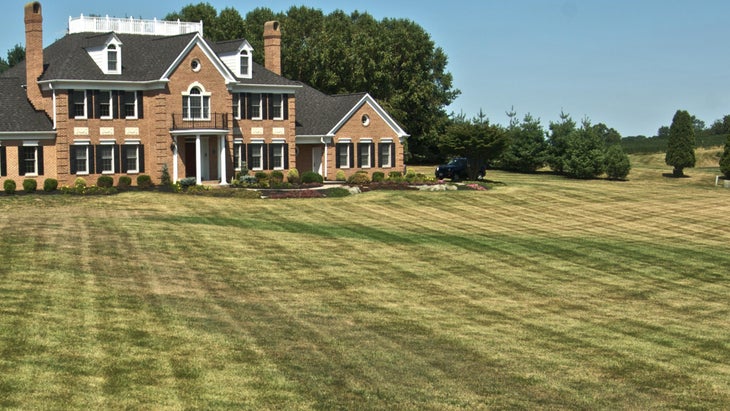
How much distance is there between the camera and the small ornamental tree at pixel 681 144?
7938cm

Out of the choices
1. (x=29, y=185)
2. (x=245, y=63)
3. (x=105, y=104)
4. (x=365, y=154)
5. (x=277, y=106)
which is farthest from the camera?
(x=365, y=154)

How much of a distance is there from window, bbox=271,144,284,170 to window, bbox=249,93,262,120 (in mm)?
2180

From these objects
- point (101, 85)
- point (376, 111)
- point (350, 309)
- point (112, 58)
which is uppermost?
point (112, 58)

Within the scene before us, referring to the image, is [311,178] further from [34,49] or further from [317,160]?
[34,49]

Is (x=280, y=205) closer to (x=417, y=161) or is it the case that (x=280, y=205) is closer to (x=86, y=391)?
(x=86, y=391)

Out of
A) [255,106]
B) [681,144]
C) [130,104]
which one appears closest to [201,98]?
[130,104]

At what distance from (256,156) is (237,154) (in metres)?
1.44

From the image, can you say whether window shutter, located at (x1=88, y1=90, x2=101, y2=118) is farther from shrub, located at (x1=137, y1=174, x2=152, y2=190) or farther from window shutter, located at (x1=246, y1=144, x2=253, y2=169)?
window shutter, located at (x1=246, y1=144, x2=253, y2=169)

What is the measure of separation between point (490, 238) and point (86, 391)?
25059 mm

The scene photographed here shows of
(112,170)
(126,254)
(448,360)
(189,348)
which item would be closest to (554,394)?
(448,360)

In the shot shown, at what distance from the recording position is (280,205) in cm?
4553

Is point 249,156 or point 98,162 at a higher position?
point 249,156

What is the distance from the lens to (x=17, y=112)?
50.4 meters

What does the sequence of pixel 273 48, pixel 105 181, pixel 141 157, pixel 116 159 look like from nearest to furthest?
pixel 105 181 → pixel 116 159 → pixel 141 157 → pixel 273 48
